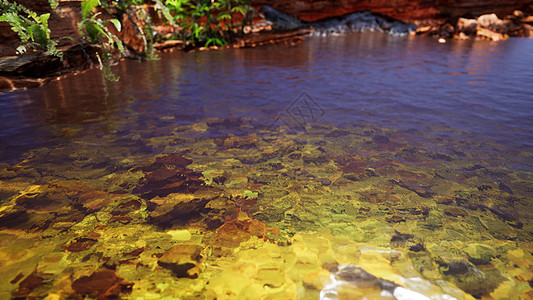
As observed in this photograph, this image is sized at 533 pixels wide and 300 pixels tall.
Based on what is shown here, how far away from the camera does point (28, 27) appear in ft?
15.6

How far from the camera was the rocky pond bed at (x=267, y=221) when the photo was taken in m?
1.54

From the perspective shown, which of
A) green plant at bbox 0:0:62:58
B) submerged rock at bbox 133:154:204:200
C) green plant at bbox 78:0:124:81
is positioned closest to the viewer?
submerged rock at bbox 133:154:204:200

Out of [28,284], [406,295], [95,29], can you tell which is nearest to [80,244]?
[28,284]

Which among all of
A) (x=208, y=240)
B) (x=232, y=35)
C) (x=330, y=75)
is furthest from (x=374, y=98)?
(x=232, y=35)

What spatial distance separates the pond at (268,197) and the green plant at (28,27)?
1.09 meters

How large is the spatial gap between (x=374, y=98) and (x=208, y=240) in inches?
146

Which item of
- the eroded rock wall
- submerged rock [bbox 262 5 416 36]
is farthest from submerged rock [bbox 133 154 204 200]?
submerged rock [bbox 262 5 416 36]

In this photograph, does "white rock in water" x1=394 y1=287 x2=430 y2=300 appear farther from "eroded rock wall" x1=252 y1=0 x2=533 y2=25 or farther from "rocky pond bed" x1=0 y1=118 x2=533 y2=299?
"eroded rock wall" x1=252 y1=0 x2=533 y2=25

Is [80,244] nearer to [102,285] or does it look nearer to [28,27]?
[102,285]

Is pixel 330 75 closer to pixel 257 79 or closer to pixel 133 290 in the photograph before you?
pixel 257 79

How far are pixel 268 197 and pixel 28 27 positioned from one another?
505 centimetres

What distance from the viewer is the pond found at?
1.57 meters

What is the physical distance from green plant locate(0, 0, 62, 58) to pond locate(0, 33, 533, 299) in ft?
3.57

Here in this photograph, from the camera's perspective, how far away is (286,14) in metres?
18.5
